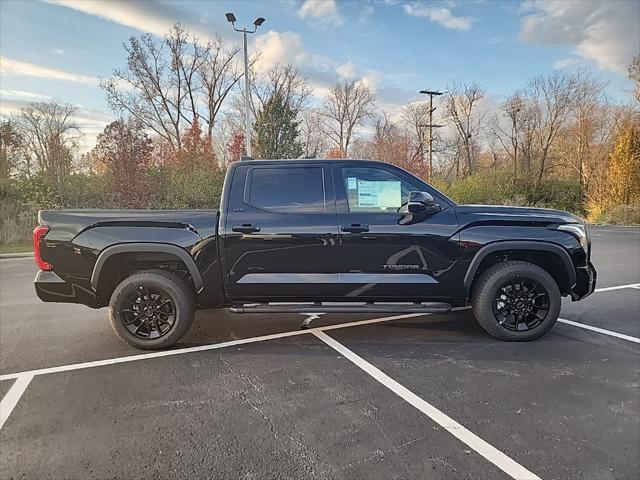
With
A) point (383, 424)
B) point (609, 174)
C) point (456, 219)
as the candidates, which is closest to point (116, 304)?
point (383, 424)

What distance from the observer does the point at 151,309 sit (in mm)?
4137

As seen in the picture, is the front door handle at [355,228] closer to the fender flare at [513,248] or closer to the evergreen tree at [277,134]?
the fender flare at [513,248]

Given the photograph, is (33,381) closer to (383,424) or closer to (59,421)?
(59,421)

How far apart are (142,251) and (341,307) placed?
201 cm

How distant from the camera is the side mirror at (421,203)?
3.98 m

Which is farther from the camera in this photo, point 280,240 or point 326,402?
point 280,240

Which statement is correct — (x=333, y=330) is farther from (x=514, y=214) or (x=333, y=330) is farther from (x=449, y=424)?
(x=514, y=214)

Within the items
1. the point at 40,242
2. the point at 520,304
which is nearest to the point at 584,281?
the point at 520,304

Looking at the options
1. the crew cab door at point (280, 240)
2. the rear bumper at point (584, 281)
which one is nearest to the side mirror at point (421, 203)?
the crew cab door at point (280, 240)

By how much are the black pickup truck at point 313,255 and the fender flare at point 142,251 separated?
0.4 inches

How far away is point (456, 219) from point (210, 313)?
10.9 ft

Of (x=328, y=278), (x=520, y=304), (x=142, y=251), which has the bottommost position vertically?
(x=520, y=304)

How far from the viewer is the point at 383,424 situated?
277 cm

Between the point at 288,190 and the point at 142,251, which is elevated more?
the point at 288,190
